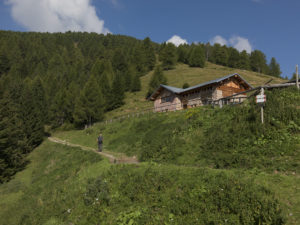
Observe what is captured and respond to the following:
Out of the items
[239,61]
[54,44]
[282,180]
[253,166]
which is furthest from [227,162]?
[54,44]

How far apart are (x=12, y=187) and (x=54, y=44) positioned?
413ft

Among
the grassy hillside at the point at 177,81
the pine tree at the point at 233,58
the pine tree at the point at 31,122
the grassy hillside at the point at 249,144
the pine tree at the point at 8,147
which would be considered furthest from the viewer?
the pine tree at the point at 233,58

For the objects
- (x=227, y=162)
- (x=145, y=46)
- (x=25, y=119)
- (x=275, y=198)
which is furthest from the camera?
(x=145, y=46)

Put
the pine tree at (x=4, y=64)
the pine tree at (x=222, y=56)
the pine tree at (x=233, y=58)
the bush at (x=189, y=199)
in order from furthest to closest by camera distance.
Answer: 1. the pine tree at (x=222, y=56)
2. the pine tree at (x=233, y=58)
3. the pine tree at (x=4, y=64)
4. the bush at (x=189, y=199)

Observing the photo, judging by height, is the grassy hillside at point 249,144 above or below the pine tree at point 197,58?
below

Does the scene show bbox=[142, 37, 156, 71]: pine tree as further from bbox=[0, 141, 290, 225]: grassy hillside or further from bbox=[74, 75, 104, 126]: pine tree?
bbox=[0, 141, 290, 225]: grassy hillside

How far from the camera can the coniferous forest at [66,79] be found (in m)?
31.6

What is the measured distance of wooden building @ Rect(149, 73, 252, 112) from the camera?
104ft

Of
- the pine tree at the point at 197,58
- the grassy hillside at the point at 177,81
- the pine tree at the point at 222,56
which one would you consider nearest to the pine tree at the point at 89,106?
the grassy hillside at the point at 177,81

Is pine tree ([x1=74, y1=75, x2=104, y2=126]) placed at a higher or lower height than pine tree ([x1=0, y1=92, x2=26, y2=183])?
higher

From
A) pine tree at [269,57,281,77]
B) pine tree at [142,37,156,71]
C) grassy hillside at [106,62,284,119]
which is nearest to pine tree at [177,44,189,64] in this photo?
grassy hillside at [106,62,284,119]

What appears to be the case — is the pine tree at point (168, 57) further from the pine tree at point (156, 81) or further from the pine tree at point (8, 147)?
the pine tree at point (8, 147)

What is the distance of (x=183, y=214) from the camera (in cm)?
792

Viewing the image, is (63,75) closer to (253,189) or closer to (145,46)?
(145,46)
